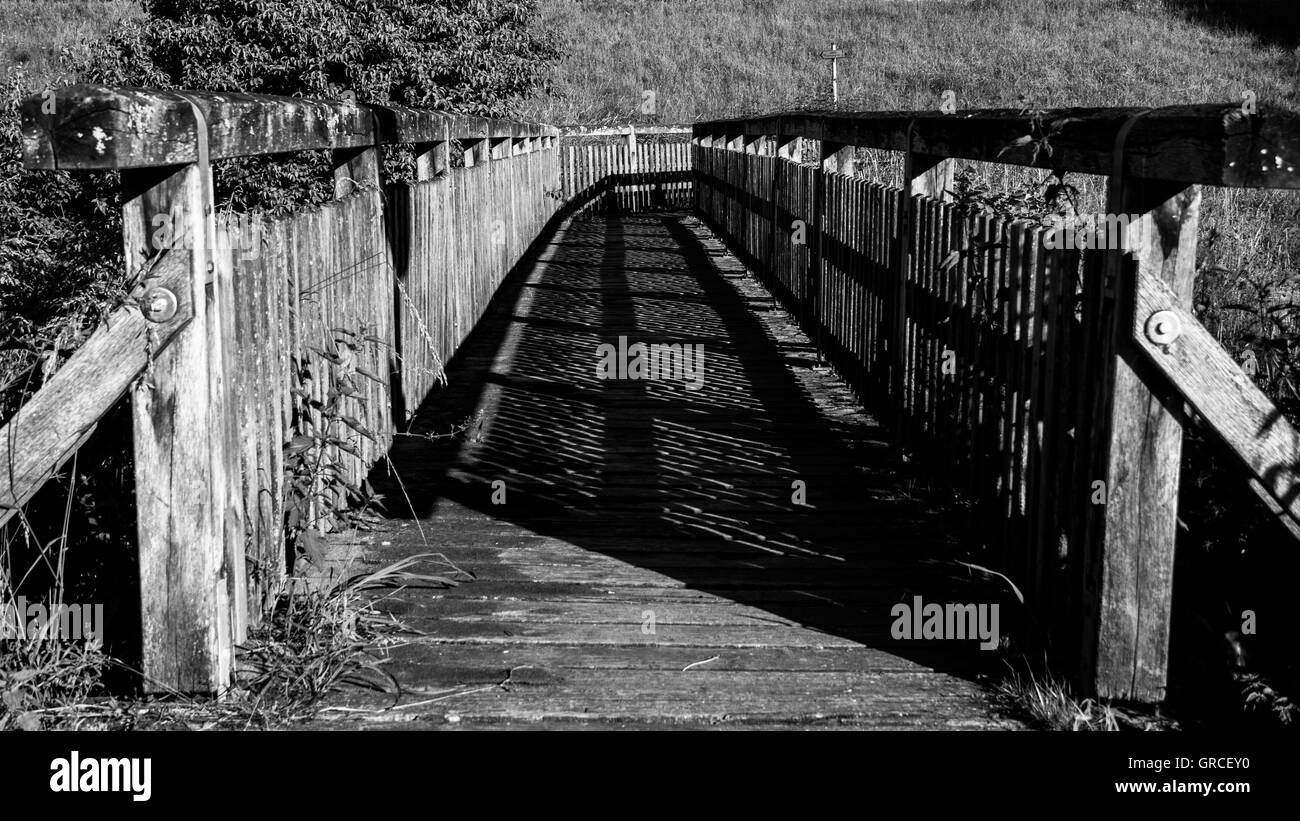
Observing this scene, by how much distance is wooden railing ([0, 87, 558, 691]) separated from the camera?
3199 mm

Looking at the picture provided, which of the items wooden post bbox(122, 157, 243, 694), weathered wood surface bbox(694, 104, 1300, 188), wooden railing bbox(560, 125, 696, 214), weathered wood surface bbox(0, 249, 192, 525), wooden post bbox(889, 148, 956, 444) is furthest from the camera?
wooden railing bbox(560, 125, 696, 214)

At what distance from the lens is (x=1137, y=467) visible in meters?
3.49

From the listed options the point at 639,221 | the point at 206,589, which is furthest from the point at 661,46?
the point at 206,589

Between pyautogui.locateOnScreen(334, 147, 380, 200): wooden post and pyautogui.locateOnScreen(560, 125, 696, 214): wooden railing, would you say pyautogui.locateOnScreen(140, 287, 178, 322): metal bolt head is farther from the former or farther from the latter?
pyautogui.locateOnScreen(560, 125, 696, 214): wooden railing

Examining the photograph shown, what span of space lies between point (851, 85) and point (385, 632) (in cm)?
4952

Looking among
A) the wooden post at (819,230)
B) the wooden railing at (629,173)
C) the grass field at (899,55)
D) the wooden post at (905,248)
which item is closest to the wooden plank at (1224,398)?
the wooden post at (905,248)

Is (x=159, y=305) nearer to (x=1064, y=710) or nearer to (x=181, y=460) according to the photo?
(x=181, y=460)

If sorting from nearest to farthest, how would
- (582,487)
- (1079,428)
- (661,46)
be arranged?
(1079,428) < (582,487) < (661,46)

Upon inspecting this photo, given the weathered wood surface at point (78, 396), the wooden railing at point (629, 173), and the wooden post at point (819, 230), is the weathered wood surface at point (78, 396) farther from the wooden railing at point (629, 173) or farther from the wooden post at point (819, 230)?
the wooden railing at point (629, 173)

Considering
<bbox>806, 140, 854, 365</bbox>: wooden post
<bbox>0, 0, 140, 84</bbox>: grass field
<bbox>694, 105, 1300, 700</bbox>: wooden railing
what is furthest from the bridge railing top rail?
<bbox>0, 0, 140, 84</bbox>: grass field

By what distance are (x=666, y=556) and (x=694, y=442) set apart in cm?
189

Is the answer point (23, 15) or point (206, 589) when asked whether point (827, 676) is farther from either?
point (23, 15)

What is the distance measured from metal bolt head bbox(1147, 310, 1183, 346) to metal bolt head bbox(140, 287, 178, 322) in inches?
96.1
